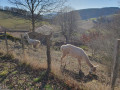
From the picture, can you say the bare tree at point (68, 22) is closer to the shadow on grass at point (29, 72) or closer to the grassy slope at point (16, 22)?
the grassy slope at point (16, 22)

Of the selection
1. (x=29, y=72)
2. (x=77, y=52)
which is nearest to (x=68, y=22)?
(x=77, y=52)

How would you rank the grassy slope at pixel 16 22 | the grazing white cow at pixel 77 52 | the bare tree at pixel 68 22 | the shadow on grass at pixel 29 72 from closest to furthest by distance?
the shadow on grass at pixel 29 72, the grazing white cow at pixel 77 52, the grassy slope at pixel 16 22, the bare tree at pixel 68 22

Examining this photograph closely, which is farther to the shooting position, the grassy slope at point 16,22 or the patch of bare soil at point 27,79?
the grassy slope at point 16,22

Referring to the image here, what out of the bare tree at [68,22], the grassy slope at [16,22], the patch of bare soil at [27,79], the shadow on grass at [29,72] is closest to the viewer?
the patch of bare soil at [27,79]

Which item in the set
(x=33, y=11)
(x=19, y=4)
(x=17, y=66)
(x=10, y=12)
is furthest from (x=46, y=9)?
(x=17, y=66)

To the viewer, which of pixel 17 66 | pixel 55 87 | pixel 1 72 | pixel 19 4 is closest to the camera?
pixel 55 87

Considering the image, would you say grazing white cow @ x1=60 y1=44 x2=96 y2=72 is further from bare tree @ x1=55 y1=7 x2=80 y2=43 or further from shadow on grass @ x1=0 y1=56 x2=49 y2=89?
bare tree @ x1=55 y1=7 x2=80 y2=43

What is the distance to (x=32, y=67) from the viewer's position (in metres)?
5.12

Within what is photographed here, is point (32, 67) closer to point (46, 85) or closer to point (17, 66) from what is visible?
point (17, 66)

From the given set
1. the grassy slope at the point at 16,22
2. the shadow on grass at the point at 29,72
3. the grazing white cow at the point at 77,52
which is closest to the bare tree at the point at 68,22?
the grassy slope at the point at 16,22

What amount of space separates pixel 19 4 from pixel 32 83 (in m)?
11.2

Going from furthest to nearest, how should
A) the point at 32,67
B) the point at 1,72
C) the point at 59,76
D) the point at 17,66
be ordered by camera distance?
the point at 17,66
the point at 32,67
the point at 1,72
the point at 59,76

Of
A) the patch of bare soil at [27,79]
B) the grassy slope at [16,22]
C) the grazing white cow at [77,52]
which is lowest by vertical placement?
the patch of bare soil at [27,79]

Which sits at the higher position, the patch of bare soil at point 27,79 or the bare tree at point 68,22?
the bare tree at point 68,22
